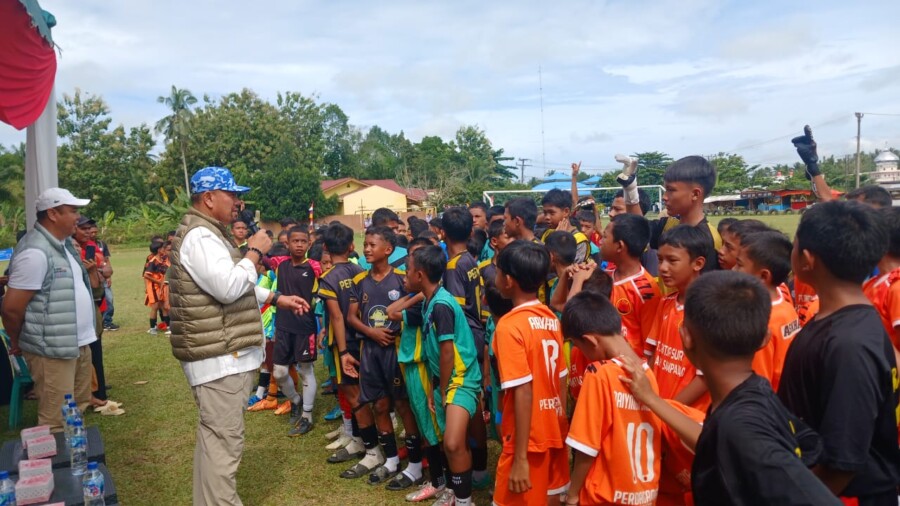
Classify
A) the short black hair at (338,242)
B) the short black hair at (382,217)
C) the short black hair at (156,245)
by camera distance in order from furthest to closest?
the short black hair at (156,245)
the short black hair at (382,217)
the short black hair at (338,242)

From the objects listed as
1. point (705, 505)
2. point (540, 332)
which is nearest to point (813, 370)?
point (705, 505)

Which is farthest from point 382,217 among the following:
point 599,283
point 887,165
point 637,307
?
point 887,165

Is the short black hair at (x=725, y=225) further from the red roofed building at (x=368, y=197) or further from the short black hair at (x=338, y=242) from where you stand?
the red roofed building at (x=368, y=197)

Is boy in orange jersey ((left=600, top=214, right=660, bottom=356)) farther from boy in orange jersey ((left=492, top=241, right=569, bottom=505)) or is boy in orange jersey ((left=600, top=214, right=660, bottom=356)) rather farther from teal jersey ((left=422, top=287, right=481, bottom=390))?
teal jersey ((left=422, top=287, right=481, bottom=390))

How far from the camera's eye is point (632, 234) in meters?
3.47

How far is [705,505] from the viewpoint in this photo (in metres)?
1.64

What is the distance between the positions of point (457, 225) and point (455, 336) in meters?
1.46

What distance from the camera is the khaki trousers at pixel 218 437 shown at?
3633mm

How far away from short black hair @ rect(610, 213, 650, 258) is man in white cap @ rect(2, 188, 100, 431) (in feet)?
13.2

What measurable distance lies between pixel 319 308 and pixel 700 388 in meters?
4.22

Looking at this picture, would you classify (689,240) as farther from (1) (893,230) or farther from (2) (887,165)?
(2) (887,165)

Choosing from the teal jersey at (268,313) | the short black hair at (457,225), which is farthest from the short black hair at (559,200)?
the teal jersey at (268,313)

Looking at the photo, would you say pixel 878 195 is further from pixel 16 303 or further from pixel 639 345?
pixel 16 303

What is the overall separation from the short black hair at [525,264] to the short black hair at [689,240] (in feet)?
2.17
